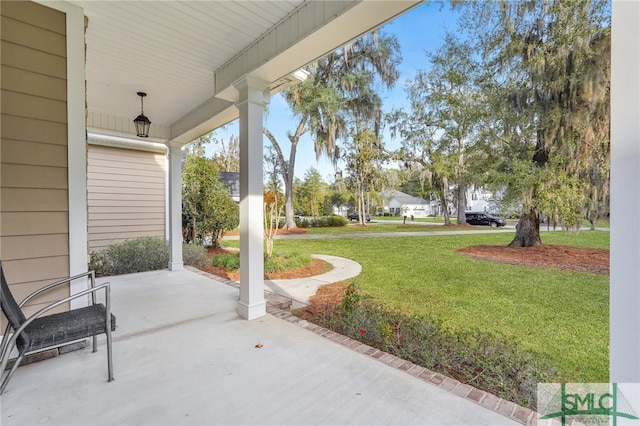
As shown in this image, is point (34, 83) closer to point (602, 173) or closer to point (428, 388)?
point (428, 388)

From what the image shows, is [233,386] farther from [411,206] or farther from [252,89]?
[411,206]

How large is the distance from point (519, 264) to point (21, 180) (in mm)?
8516

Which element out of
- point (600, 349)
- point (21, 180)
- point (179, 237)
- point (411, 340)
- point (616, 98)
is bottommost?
point (600, 349)

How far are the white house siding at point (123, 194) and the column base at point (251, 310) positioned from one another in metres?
4.59

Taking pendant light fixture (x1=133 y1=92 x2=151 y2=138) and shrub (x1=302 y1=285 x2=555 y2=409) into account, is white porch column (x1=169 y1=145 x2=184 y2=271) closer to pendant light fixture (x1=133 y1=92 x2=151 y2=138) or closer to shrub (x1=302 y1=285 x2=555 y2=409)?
pendant light fixture (x1=133 y1=92 x2=151 y2=138)

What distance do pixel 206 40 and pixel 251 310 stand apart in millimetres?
2707

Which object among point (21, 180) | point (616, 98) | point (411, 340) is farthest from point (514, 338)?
point (21, 180)

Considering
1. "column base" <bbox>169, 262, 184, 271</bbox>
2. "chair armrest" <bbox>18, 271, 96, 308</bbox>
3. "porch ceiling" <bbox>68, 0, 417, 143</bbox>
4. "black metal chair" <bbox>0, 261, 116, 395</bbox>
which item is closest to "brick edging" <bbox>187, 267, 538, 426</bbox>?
→ "black metal chair" <bbox>0, 261, 116, 395</bbox>

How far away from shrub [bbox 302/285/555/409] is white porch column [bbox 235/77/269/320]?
0.81 m

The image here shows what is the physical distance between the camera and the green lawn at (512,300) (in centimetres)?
290

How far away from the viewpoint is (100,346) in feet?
Answer: 8.04
